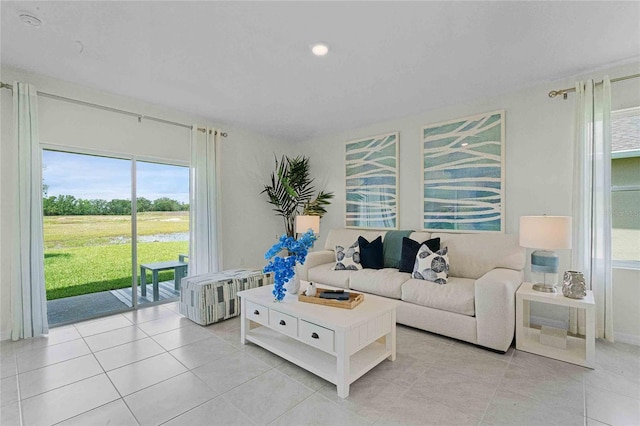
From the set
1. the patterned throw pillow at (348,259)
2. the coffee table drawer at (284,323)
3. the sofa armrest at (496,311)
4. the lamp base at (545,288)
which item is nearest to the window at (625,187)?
the lamp base at (545,288)

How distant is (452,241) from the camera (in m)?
3.36

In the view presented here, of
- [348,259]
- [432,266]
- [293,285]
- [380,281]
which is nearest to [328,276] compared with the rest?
[348,259]

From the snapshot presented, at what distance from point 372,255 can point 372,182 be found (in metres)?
1.28

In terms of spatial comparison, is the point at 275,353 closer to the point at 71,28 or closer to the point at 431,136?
the point at 71,28

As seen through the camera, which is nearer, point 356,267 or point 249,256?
point 356,267

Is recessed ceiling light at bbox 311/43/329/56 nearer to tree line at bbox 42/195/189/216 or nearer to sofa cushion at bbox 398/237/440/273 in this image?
sofa cushion at bbox 398/237/440/273

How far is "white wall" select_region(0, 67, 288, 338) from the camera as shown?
2762 millimetres

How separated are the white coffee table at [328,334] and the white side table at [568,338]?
115 centimetres

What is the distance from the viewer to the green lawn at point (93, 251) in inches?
123

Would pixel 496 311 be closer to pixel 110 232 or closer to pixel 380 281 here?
pixel 380 281

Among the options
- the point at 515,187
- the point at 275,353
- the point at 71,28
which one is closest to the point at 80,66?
the point at 71,28

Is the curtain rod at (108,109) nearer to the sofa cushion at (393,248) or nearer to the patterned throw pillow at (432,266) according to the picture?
the sofa cushion at (393,248)

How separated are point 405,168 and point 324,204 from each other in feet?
5.17

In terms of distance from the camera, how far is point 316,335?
205 cm
